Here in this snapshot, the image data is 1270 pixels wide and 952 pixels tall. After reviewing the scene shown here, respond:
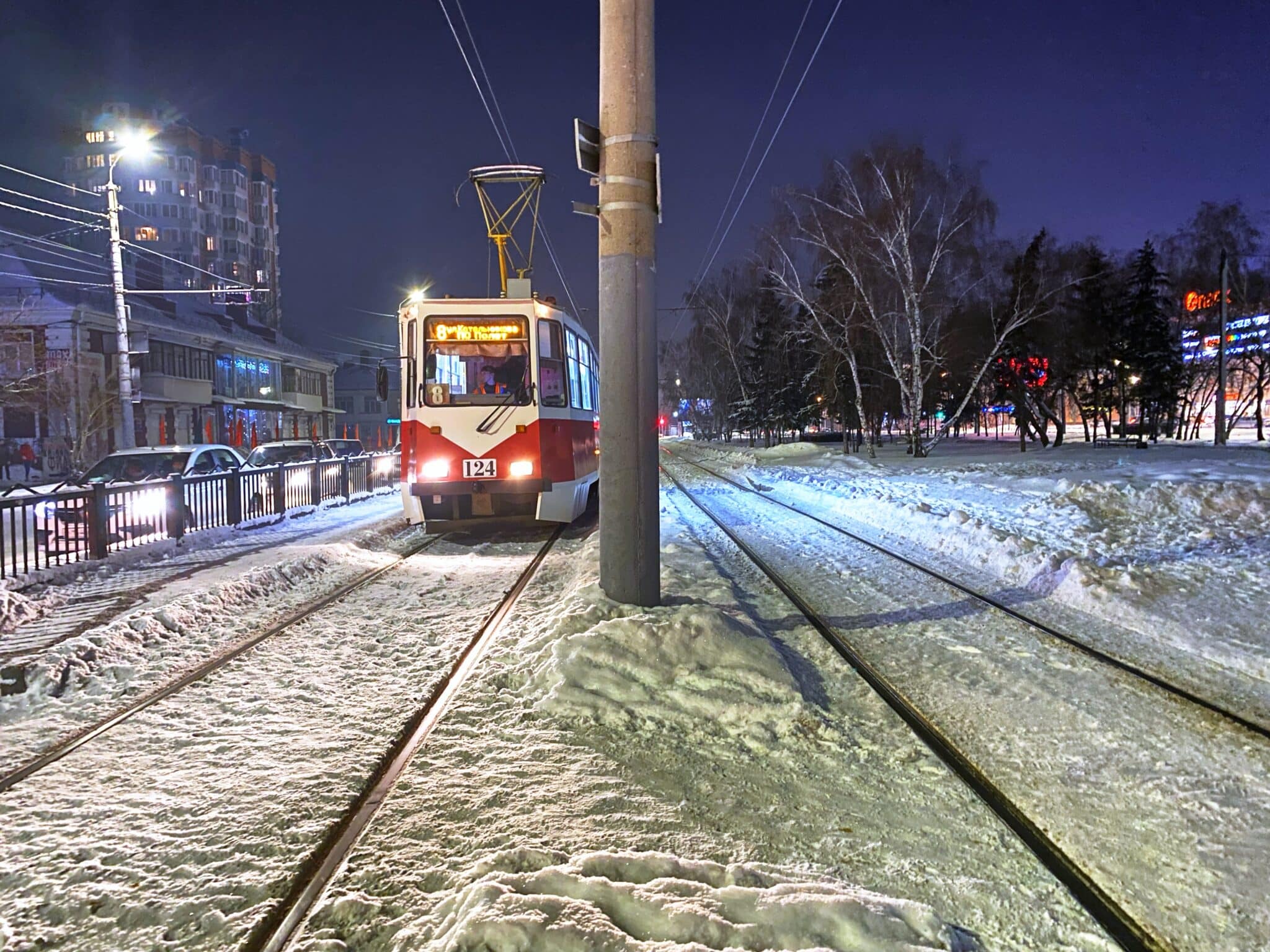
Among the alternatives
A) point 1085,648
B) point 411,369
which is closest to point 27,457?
point 411,369

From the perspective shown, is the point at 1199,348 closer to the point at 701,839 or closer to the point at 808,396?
the point at 808,396

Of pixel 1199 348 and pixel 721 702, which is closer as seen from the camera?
pixel 721 702

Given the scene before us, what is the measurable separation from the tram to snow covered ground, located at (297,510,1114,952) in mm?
5782

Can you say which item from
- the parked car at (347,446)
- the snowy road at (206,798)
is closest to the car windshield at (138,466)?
the snowy road at (206,798)

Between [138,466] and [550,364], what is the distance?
28.0ft

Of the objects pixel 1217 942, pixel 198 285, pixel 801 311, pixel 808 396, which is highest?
pixel 198 285

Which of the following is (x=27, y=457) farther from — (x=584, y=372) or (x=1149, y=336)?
(x=1149, y=336)

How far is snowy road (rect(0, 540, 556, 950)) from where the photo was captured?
2.67 m

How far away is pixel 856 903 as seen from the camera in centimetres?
250

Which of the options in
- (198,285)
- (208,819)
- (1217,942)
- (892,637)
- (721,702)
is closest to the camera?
(1217,942)

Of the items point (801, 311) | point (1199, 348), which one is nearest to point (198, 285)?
point (801, 311)

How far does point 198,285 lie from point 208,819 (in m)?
77.4

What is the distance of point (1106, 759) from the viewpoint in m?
3.82

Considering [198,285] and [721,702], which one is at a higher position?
[198,285]
